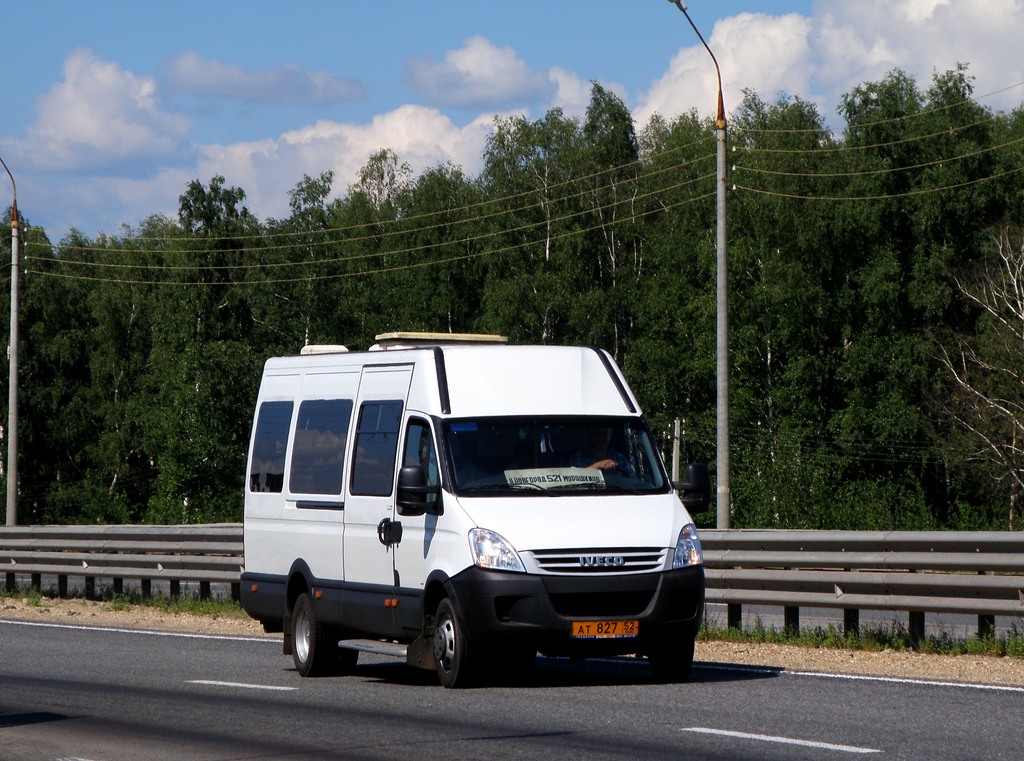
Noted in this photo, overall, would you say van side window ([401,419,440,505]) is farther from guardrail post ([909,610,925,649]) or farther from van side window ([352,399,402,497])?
guardrail post ([909,610,925,649])

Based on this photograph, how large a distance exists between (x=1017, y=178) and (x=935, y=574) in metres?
44.2

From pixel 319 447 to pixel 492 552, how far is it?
2.93m

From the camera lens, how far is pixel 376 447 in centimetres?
1282

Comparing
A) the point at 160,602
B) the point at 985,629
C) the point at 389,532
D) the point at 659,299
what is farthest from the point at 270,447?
the point at 659,299

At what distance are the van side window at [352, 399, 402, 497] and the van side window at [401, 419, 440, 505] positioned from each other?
0.60 ft

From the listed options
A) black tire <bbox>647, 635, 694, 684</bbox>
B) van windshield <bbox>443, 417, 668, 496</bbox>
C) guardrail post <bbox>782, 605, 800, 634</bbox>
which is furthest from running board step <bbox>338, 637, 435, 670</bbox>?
guardrail post <bbox>782, 605, 800, 634</bbox>

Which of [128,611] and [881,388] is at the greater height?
[881,388]

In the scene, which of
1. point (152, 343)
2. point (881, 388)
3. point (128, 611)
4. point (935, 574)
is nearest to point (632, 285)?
point (881, 388)

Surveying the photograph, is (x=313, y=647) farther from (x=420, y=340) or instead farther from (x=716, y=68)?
(x=716, y=68)

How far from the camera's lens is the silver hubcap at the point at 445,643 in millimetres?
11469

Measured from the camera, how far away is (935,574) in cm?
1370

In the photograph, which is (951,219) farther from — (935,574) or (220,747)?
(220,747)

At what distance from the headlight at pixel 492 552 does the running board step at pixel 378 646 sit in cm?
114

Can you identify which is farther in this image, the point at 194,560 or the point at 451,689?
the point at 194,560
